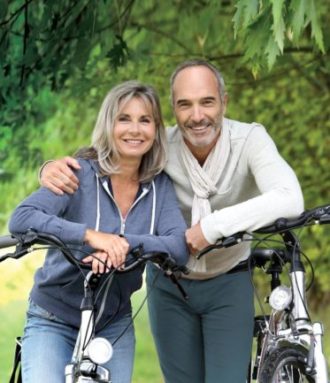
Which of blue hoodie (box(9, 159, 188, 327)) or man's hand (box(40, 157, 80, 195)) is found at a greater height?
man's hand (box(40, 157, 80, 195))

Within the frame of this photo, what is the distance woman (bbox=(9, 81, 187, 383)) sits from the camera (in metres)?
4.30

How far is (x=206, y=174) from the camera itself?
493cm

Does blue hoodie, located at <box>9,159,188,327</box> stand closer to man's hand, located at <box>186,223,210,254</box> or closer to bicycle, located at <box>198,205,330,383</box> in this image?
man's hand, located at <box>186,223,210,254</box>

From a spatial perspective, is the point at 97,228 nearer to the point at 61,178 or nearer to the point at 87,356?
the point at 61,178

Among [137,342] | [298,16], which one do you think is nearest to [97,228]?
[298,16]

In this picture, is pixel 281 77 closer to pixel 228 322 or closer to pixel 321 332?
pixel 228 322

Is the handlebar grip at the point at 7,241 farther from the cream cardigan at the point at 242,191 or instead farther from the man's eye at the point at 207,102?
the man's eye at the point at 207,102

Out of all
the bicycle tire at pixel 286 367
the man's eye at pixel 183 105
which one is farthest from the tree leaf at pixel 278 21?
the bicycle tire at pixel 286 367

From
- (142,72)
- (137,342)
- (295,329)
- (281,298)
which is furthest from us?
(137,342)

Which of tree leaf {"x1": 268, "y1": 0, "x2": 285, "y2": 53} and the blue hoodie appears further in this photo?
the blue hoodie

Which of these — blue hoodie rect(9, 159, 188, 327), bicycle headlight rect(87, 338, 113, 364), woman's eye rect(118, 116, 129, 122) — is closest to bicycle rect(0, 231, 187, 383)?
bicycle headlight rect(87, 338, 113, 364)

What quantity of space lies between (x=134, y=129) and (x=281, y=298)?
80 cm

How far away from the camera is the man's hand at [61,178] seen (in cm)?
446

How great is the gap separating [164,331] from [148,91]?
Result: 3.62 ft
